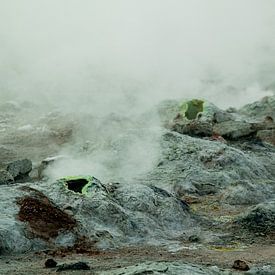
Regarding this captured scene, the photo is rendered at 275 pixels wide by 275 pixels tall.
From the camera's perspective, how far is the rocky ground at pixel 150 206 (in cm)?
1412

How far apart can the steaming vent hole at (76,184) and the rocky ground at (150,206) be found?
0.14 ft

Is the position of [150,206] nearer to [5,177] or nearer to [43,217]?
[43,217]

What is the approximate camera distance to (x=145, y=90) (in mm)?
42500

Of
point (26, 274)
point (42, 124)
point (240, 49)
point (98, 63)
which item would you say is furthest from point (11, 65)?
point (26, 274)

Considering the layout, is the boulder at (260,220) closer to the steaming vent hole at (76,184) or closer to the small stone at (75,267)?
the steaming vent hole at (76,184)

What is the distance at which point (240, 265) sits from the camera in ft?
41.6

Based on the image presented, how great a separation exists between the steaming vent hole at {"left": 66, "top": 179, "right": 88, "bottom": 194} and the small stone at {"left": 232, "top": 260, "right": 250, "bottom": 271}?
722cm

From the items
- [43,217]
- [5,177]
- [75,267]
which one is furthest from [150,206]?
[75,267]

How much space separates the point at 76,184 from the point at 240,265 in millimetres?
7836

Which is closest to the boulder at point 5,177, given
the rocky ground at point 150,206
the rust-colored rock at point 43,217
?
the rocky ground at point 150,206

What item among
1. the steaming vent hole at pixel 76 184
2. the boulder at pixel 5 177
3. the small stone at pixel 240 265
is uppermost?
the steaming vent hole at pixel 76 184

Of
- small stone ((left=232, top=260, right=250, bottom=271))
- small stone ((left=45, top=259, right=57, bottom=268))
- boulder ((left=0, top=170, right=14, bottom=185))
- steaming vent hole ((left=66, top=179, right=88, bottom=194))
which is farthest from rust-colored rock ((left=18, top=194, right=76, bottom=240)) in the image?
small stone ((left=232, top=260, right=250, bottom=271))

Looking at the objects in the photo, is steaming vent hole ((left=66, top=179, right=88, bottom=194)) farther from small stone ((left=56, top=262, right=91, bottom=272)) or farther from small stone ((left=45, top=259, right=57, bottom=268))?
small stone ((left=56, top=262, right=91, bottom=272))

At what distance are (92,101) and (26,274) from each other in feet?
88.6
